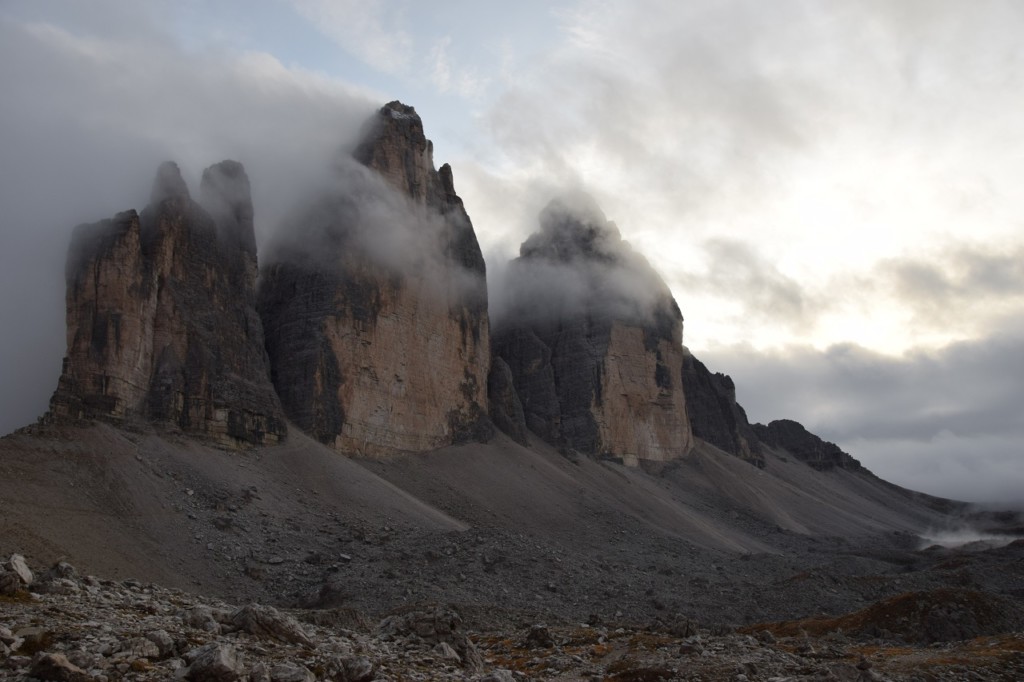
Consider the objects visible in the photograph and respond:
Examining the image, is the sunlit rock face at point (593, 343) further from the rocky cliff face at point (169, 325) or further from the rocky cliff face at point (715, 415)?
the rocky cliff face at point (169, 325)

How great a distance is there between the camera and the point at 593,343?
12725cm

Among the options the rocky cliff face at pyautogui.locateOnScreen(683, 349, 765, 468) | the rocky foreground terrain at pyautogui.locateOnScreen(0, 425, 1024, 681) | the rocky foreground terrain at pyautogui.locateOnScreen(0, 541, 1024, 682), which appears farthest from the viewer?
the rocky cliff face at pyautogui.locateOnScreen(683, 349, 765, 468)

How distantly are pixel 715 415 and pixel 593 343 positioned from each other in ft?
129

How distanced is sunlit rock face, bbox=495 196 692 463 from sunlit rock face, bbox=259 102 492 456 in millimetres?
20496

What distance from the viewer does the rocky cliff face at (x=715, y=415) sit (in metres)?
153

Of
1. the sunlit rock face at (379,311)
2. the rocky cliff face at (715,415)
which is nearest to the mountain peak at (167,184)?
the sunlit rock face at (379,311)

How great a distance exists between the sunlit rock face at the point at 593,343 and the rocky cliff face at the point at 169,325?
4852 cm

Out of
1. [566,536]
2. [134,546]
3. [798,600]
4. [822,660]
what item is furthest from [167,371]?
[822,660]

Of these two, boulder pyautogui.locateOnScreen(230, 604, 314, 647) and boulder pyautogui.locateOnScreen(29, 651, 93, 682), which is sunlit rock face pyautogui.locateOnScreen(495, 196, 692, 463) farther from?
boulder pyautogui.locateOnScreen(29, 651, 93, 682)

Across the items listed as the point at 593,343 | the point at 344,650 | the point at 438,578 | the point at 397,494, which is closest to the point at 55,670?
the point at 344,650

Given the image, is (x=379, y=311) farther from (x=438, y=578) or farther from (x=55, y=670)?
(x=55, y=670)

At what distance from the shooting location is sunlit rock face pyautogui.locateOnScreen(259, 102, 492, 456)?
275ft

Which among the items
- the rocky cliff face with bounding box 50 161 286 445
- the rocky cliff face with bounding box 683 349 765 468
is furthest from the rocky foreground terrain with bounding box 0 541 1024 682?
the rocky cliff face with bounding box 683 349 765 468

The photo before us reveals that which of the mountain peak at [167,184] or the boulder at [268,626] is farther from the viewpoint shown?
the mountain peak at [167,184]
